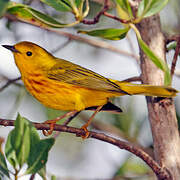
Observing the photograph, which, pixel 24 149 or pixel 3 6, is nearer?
pixel 3 6

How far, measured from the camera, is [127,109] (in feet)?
12.0

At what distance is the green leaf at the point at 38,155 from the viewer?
171 cm

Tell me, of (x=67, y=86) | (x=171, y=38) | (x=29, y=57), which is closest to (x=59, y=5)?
(x=171, y=38)

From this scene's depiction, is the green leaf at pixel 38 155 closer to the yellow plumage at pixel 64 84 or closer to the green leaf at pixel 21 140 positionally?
the green leaf at pixel 21 140

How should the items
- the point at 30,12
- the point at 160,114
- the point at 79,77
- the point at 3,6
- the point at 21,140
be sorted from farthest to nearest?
the point at 79,77 → the point at 160,114 → the point at 30,12 → the point at 21,140 → the point at 3,6

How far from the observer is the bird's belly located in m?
2.91

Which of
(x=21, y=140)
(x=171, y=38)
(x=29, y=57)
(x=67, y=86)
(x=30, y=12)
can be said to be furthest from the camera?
(x=29, y=57)

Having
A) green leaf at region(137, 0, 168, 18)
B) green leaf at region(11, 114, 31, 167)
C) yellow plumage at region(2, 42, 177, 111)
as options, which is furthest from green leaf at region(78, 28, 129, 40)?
green leaf at region(11, 114, 31, 167)

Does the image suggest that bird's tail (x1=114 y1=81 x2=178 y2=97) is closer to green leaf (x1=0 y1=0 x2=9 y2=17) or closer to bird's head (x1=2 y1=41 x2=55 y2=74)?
bird's head (x1=2 y1=41 x2=55 y2=74)

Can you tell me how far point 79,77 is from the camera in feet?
10.4

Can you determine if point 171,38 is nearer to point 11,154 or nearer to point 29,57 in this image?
point 11,154

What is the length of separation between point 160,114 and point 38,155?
904 millimetres

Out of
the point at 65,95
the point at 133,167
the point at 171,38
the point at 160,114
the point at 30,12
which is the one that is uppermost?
the point at 30,12

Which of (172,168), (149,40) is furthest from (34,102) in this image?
(172,168)
